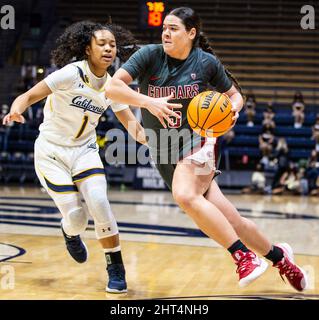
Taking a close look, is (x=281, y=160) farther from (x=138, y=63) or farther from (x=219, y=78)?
(x=138, y=63)

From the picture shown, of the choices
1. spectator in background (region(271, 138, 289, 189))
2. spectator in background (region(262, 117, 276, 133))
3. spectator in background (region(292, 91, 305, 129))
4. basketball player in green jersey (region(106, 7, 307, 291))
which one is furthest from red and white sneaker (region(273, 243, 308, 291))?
spectator in background (region(292, 91, 305, 129))

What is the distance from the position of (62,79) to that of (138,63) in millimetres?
662

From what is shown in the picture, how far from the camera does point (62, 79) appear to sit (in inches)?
183

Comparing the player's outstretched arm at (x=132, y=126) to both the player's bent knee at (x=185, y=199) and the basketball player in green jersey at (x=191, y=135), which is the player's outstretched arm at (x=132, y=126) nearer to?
the basketball player in green jersey at (x=191, y=135)

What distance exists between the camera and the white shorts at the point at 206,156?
14.1 feet

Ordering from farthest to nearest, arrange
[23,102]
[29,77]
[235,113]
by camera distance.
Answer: [29,77] → [23,102] → [235,113]

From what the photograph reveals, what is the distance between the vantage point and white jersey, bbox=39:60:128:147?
4.75m

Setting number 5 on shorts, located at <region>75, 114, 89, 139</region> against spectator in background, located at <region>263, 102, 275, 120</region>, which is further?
spectator in background, located at <region>263, 102, 275, 120</region>

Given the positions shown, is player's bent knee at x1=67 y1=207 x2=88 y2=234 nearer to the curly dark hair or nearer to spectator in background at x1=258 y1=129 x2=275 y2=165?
the curly dark hair

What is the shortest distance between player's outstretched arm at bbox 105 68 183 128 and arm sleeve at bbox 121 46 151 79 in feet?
0.13

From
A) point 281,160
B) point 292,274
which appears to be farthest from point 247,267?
point 281,160

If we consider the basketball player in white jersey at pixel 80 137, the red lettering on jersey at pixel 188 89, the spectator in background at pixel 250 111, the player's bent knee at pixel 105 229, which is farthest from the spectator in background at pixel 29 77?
the red lettering on jersey at pixel 188 89

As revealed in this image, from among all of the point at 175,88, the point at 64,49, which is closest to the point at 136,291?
the point at 175,88

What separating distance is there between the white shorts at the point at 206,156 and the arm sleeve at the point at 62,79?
1039 mm
